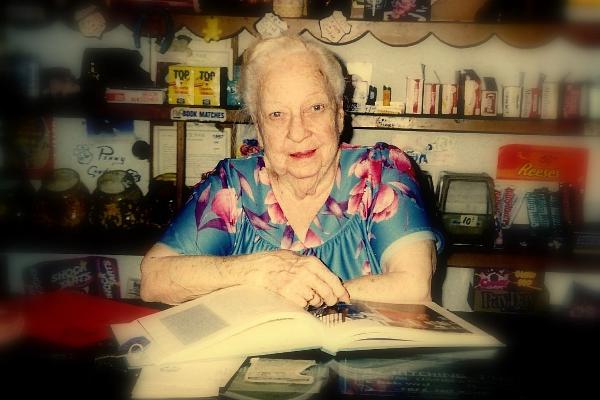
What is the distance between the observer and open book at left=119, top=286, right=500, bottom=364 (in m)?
0.65

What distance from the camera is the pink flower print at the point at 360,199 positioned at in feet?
4.01

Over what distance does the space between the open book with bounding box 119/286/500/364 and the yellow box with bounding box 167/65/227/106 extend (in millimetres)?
1218

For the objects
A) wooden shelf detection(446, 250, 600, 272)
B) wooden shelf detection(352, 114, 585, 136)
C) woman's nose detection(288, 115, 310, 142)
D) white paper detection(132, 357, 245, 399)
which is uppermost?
wooden shelf detection(352, 114, 585, 136)

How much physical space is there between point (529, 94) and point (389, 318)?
4.75ft

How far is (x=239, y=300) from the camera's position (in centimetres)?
79

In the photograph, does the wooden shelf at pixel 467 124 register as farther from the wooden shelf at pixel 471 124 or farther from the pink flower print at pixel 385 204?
the pink flower print at pixel 385 204

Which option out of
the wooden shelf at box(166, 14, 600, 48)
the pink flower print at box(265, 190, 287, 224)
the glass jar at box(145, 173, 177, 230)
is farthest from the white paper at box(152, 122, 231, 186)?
the pink flower print at box(265, 190, 287, 224)

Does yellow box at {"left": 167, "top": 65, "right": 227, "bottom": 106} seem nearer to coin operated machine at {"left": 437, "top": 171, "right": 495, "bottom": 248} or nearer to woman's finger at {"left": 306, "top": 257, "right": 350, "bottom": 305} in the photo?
coin operated machine at {"left": 437, "top": 171, "right": 495, "bottom": 248}

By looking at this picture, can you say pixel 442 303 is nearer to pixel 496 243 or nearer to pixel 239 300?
pixel 496 243

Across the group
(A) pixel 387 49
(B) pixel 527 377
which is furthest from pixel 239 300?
(A) pixel 387 49

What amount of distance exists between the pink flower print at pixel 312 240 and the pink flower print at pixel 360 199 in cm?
11

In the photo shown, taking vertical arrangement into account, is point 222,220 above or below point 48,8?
below

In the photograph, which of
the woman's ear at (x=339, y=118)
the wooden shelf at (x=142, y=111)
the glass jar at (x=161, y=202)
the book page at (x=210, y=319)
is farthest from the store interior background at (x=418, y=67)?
the book page at (x=210, y=319)

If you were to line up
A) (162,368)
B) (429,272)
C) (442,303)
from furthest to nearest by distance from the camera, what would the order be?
(442,303) → (429,272) → (162,368)
